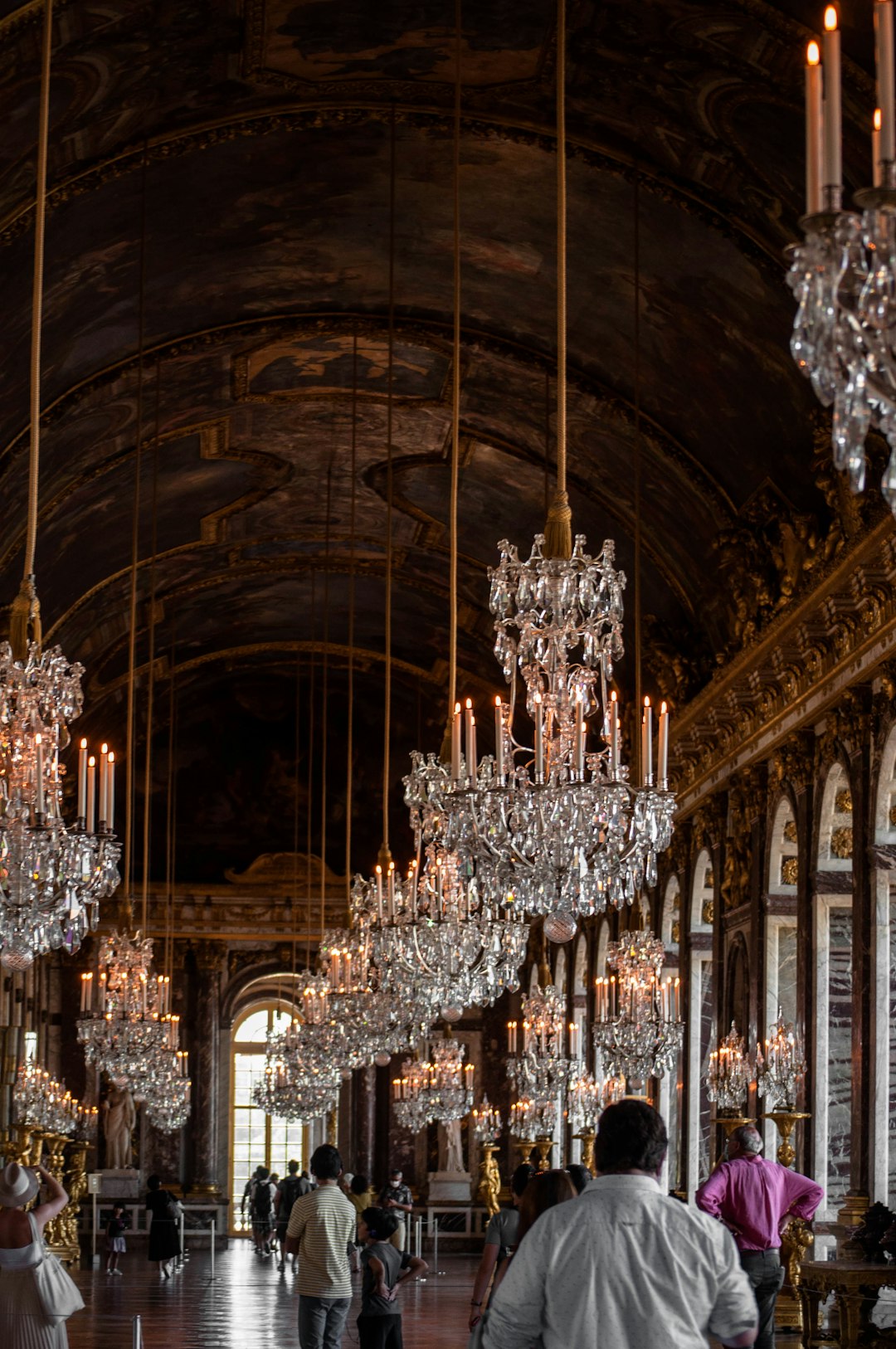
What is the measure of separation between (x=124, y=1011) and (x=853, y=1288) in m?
8.86

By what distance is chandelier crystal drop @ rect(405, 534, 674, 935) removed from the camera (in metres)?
9.41

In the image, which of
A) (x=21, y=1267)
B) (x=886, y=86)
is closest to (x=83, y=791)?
(x=21, y=1267)

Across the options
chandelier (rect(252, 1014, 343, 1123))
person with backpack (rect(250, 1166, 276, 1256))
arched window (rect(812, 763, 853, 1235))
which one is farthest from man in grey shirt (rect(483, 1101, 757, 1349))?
person with backpack (rect(250, 1166, 276, 1256))

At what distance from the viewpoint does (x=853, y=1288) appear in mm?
13211

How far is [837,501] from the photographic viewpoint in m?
15.5

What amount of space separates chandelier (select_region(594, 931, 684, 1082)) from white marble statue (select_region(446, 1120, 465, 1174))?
52.0ft

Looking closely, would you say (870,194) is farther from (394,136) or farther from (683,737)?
(683,737)

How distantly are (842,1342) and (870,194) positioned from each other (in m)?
10.5

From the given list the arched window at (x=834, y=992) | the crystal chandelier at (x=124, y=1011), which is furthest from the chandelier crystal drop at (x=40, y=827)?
the crystal chandelier at (x=124, y=1011)

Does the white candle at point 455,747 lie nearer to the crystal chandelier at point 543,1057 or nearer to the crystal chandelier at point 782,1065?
the crystal chandelier at point 782,1065

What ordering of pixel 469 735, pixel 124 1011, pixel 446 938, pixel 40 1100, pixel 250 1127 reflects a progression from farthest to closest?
pixel 250 1127, pixel 40 1100, pixel 124 1011, pixel 446 938, pixel 469 735

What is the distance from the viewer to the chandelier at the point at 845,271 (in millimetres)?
4559

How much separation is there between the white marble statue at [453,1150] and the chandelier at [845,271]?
30.3m

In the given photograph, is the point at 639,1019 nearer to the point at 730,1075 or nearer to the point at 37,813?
the point at 730,1075
